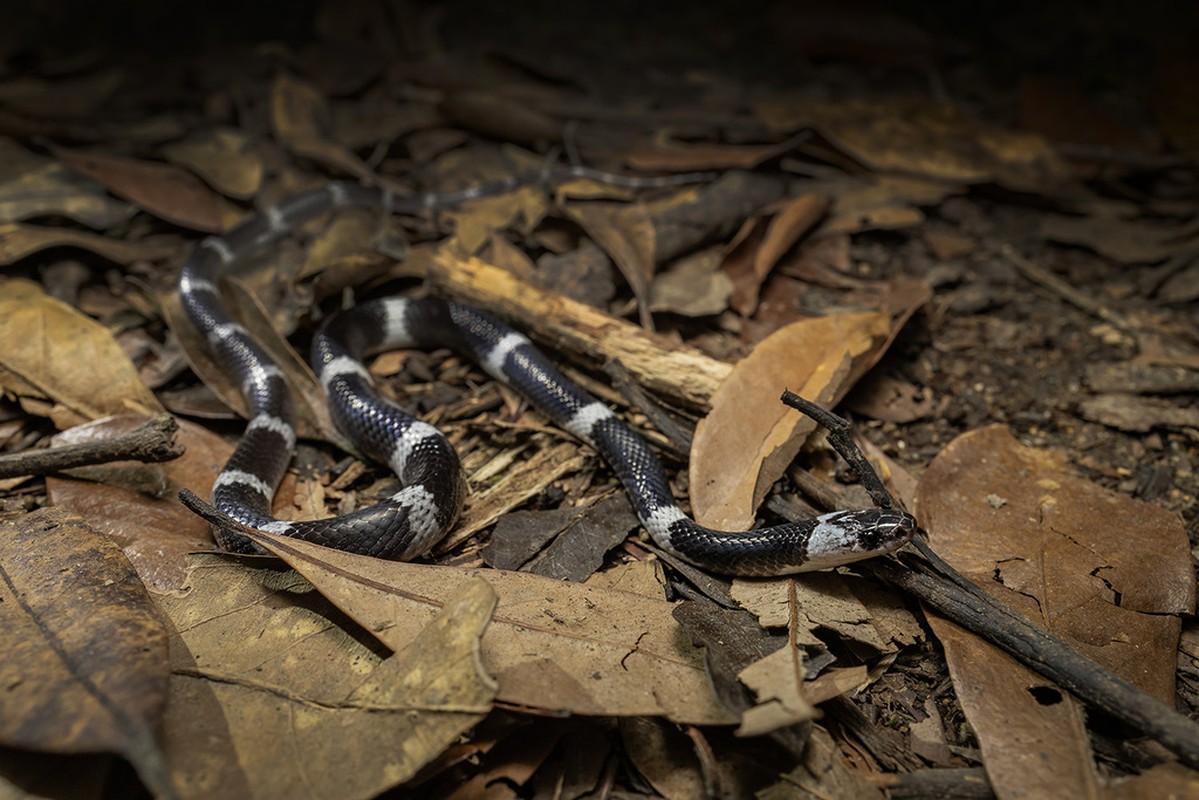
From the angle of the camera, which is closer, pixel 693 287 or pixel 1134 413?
pixel 1134 413

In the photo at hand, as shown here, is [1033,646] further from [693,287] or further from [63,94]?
[63,94]

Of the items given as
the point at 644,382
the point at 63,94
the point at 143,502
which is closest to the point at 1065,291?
the point at 644,382

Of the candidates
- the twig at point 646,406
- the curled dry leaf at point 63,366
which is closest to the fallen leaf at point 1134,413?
the twig at point 646,406

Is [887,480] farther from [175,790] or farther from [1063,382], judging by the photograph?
[175,790]

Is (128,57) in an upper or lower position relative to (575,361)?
upper

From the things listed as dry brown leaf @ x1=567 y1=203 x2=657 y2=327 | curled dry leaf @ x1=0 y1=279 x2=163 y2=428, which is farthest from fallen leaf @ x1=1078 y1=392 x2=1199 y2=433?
curled dry leaf @ x1=0 y1=279 x2=163 y2=428

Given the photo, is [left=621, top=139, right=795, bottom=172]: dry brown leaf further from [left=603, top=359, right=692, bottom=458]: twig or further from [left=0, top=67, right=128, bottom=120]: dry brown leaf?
[left=0, top=67, right=128, bottom=120]: dry brown leaf

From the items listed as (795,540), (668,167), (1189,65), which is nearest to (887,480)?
(795,540)

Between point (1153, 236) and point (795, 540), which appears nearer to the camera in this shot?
point (795, 540)
